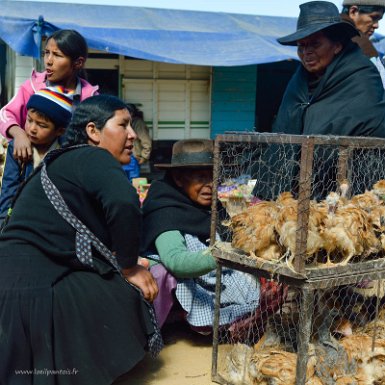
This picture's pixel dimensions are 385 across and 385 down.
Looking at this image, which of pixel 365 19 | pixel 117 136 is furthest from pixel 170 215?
pixel 365 19

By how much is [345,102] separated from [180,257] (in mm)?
1288

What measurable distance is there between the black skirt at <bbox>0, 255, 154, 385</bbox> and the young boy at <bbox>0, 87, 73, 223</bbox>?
100 cm

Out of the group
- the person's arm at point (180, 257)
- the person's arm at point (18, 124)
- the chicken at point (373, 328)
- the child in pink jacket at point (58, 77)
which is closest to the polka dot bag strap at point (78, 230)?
the person's arm at point (180, 257)

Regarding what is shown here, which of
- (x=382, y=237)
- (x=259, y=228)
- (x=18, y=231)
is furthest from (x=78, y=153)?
(x=382, y=237)

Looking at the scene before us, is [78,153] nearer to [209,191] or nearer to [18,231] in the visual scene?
[18,231]

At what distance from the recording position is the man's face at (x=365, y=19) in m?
3.99

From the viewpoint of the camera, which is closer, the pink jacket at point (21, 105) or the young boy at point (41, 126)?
the young boy at point (41, 126)

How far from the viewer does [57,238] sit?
2736mm

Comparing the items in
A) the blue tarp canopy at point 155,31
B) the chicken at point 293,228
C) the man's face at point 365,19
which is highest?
the blue tarp canopy at point 155,31

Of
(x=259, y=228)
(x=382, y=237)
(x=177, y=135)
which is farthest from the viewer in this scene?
(x=177, y=135)

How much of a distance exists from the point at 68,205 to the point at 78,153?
253 mm

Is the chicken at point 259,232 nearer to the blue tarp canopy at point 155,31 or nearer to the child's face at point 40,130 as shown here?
the child's face at point 40,130

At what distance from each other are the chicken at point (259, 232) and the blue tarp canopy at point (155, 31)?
5.84 metres

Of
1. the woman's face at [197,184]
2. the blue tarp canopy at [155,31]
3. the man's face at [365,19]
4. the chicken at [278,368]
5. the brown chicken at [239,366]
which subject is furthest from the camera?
the blue tarp canopy at [155,31]
